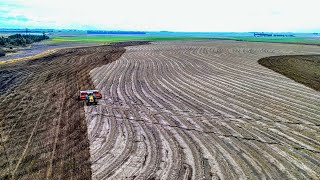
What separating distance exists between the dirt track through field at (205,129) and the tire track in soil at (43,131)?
649 mm

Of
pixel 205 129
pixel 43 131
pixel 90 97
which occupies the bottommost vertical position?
pixel 43 131

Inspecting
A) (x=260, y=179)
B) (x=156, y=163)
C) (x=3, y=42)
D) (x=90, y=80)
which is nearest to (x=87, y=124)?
(x=156, y=163)

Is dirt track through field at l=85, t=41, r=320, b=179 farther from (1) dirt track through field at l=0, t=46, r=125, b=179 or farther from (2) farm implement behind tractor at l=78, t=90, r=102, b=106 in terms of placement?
(1) dirt track through field at l=0, t=46, r=125, b=179

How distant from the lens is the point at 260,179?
358 inches

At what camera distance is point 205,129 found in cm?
1353

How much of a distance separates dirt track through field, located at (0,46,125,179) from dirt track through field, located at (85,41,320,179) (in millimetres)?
658

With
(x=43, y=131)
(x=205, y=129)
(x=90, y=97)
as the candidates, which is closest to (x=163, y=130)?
(x=205, y=129)

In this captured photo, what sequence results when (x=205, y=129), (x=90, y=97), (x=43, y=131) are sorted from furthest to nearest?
1. (x=90, y=97)
2. (x=205, y=129)
3. (x=43, y=131)

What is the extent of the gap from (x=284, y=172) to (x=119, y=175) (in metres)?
5.51

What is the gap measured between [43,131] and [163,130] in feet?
18.4

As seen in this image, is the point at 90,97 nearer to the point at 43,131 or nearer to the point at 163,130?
the point at 43,131

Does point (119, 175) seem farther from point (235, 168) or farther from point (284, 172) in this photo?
point (284, 172)

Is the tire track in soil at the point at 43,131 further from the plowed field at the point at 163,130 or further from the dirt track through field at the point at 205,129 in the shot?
the dirt track through field at the point at 205,129

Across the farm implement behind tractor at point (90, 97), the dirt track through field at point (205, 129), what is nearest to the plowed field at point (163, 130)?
the dirt track through field at point (205, 129)
